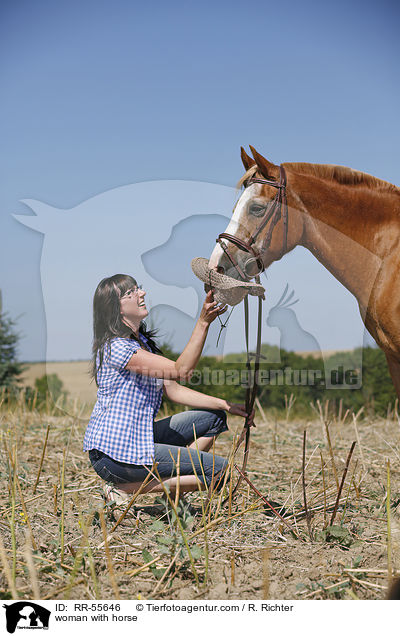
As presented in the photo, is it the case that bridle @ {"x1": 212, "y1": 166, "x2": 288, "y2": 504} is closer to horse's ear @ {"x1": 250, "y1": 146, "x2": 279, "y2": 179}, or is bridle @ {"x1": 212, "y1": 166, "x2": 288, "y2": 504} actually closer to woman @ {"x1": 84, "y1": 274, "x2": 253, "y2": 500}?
horse's ear @ {"x1": 250, "y1": 146, "x2": 279, "y2": 179}

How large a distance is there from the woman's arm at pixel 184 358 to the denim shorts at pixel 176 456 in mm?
473

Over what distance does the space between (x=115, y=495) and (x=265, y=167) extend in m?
2.32

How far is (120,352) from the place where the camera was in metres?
2.64

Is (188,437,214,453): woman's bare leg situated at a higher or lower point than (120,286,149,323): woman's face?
lower

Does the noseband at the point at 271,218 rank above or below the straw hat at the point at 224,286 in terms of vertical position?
above

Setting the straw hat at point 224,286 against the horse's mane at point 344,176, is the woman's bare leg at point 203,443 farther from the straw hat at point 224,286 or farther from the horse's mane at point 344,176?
→ the horse's mane at point 344,176

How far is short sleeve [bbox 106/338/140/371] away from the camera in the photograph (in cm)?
263

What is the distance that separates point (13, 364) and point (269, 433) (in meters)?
5.77

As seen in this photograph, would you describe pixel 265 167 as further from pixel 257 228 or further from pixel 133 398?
pixel 133 398

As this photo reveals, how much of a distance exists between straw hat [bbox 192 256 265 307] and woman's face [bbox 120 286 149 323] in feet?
1.32

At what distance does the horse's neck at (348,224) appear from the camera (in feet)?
9.58

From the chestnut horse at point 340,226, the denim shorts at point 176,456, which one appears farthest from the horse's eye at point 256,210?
the denim shorts at point 176,456
